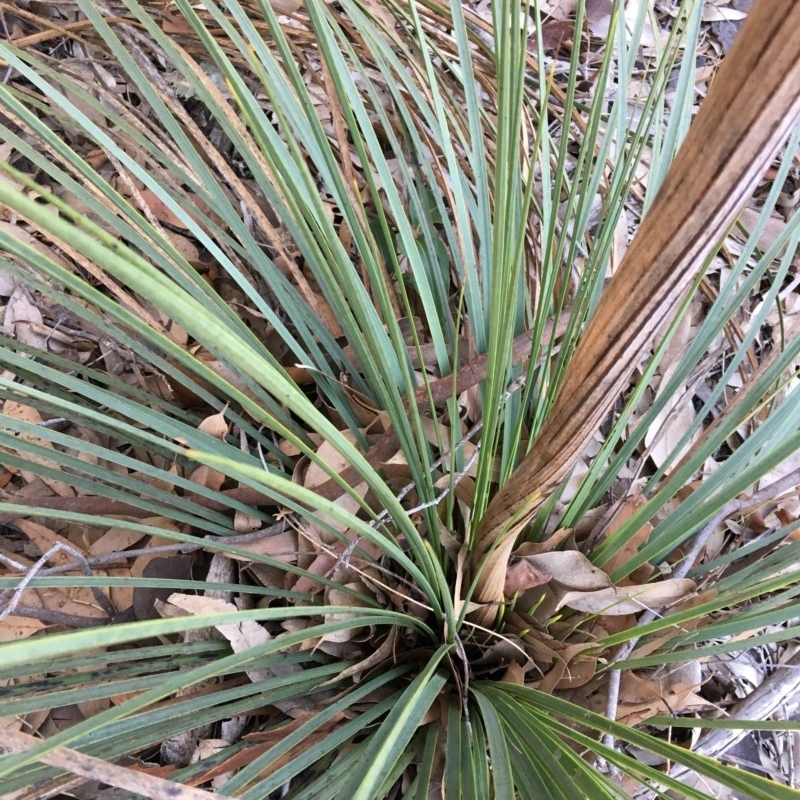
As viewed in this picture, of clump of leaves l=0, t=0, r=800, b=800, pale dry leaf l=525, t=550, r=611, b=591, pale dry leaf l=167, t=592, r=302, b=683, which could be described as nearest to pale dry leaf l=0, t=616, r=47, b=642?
clump of leaves l=0, t=0, r=800, b=800

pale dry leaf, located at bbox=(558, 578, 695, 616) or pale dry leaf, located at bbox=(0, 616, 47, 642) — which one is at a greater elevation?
pale dry leaf, located at bbox=(558, 578, 695, 616)

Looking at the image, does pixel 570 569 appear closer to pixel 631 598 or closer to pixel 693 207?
pixel 631 598

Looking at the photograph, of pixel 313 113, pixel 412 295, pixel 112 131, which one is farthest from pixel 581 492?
pixel 112 131

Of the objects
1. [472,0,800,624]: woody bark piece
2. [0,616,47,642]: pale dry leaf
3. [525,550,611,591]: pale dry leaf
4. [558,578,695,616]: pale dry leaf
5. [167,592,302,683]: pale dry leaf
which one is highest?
[472,0,800,624]: woody bark piece

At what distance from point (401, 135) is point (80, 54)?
1.63ft

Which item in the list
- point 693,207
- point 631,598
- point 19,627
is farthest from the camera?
point 19,627

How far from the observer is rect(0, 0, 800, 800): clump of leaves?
1.35 feet

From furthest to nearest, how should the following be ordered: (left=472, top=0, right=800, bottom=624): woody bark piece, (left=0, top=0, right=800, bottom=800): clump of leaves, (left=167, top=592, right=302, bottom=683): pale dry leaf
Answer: (left=167, top=592, right=302, bottom=683): pale dry leaf, (left=0, top=0, right=800, bottom=800): clump of leaves, (left=472, top=0, right=800, bottom=624): woody bark piece

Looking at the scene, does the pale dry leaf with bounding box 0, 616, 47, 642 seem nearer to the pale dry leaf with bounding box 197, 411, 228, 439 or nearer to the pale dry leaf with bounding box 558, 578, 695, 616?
the pale dry leaf with bounding box 197, 411, 228, 439

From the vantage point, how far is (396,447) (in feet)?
2.17

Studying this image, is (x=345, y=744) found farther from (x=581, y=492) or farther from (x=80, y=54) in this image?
(x=80, y=54)

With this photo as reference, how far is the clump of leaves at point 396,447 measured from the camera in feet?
1.35

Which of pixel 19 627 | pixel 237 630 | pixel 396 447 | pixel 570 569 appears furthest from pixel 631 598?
pixel 19 627

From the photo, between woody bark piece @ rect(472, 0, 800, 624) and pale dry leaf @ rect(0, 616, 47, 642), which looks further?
pale dry leaf @ rect(0, 616, 47, 642)
